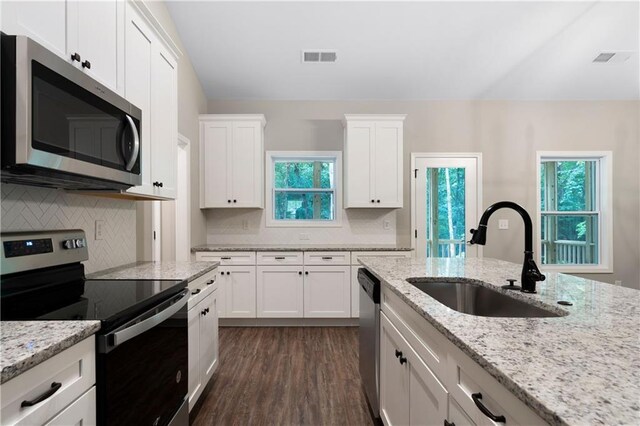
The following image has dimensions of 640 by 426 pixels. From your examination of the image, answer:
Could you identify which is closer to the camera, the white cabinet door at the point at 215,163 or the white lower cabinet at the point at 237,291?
the white lower cabinet at the point at 237,291

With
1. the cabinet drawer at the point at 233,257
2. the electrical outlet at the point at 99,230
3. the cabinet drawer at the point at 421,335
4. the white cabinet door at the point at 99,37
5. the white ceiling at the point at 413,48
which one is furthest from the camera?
the cabinet drawer at the point at 233,257

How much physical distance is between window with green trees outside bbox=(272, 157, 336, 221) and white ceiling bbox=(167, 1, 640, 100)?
0.87 metres

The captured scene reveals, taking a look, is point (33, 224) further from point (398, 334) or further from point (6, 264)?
point (398, 334)

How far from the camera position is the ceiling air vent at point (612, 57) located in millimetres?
3568

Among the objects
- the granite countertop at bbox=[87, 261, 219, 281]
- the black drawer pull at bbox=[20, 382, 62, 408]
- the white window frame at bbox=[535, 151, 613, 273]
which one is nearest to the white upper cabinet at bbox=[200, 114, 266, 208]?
the granite countertop at bbox=[87, 261, 219, 281]

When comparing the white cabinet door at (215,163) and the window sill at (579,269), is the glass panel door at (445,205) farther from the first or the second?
the white cabinet door at (215,163)

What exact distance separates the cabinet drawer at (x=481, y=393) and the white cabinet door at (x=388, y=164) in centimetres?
301

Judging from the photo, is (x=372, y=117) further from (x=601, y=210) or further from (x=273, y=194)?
(x=601, y=210)

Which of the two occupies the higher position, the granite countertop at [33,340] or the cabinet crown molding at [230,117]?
the cabinet crown molding at [230,117]

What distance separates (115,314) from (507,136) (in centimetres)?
473

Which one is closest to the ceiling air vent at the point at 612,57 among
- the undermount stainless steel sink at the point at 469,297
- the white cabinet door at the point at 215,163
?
the undermount stainless steel sink at the point at 469,297

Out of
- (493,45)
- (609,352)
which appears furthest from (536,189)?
(609,352)

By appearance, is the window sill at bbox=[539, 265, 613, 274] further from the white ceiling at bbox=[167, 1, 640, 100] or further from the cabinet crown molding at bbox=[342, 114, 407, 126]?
the cabinet crown molding at bbox=[342, 114, 407, 126]

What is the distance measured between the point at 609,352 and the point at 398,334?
0.82m
